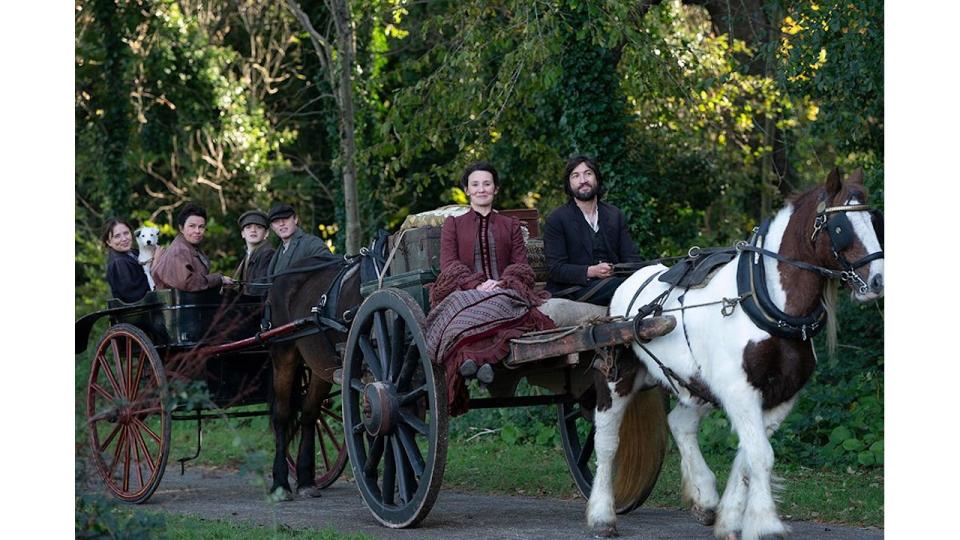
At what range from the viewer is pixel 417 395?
812 centimetres

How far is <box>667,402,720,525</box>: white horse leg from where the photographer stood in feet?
26.3

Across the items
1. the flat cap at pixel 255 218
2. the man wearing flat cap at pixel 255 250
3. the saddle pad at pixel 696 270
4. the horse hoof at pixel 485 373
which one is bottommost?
the horse hoof at pixel 485 373

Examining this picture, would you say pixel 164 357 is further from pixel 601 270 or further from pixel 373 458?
pixel 601 270

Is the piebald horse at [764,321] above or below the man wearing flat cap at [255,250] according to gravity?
below

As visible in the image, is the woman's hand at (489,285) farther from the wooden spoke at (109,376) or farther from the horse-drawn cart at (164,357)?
the wooden spoke at (109,376)

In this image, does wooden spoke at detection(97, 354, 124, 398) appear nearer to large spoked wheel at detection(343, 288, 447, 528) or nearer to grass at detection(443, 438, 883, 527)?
large spoked wheel at detection(343, 288, 447, 528)

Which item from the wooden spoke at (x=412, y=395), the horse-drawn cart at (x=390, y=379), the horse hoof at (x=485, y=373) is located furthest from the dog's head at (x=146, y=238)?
the horse hoof at (x=485, y=373)

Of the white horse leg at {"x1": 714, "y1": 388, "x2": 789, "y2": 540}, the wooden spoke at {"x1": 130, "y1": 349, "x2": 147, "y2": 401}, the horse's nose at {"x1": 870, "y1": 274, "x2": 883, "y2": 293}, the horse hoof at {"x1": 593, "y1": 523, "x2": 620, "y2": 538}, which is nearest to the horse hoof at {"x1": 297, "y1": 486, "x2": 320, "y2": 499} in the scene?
the wooden spoke at {"x1": 130, "y1": 349, "x2": 147, "y2": 401}

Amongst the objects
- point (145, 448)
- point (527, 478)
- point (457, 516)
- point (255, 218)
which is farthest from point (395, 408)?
point (255, 218)

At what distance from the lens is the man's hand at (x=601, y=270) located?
823cm

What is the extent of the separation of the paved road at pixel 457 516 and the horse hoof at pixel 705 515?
48mm

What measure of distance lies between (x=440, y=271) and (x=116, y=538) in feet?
9.64

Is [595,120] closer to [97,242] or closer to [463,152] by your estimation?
[463,152]

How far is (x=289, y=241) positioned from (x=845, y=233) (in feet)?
17.6
